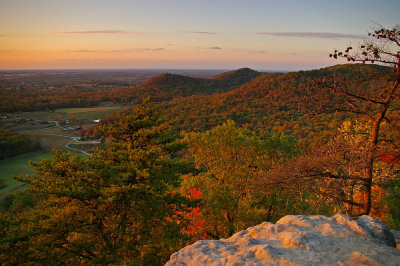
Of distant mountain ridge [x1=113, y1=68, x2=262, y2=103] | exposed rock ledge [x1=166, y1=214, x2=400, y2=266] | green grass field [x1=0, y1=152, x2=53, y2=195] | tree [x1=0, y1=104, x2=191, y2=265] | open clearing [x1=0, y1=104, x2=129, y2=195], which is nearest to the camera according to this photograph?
exposed rock ledge [x1=166, y1=214, x2=400, y2=266]

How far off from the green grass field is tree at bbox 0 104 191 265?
3381 centimetres

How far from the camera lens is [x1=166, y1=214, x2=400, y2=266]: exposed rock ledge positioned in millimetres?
4973

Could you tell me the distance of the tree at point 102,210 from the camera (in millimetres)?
8672

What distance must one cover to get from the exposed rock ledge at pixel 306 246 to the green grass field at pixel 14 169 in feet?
136

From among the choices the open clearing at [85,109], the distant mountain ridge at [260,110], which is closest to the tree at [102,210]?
the distant mountain ridge at [260,110]

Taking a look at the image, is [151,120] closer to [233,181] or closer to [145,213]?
[145,213]

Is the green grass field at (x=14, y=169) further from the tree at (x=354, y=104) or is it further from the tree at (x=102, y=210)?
the tree at (x=354, y=104)

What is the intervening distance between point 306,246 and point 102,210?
26.4 ft

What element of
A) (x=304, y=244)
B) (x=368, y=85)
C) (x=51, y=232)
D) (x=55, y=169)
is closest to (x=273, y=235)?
(x=304, y=244)

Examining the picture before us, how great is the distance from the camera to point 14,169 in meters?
43.9

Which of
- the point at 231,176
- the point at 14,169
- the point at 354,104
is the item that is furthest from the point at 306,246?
the point at 14,169

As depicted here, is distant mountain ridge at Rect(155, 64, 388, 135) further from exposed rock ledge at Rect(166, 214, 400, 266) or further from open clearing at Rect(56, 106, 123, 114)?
open clearing at Rect(56, 106, 123, 114)

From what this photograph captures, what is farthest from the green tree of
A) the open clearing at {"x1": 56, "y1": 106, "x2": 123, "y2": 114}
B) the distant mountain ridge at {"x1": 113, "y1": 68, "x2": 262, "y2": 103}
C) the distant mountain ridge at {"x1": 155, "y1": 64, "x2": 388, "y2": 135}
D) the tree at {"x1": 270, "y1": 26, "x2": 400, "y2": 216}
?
the distant mountain ridge at {"x1": 113, "y1": 68, "x2": 262, "y2": 103}

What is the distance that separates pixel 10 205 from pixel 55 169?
90.5 ft
